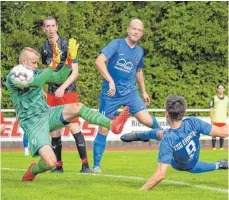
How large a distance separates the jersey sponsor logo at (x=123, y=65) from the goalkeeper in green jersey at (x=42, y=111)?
246cm

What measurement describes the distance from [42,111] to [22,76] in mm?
816

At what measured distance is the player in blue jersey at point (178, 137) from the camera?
10.4 meters

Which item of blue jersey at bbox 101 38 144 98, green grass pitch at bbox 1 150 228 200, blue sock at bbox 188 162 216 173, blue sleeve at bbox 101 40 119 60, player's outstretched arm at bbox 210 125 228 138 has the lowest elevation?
green grass pitch at bbox 1 150 228 200

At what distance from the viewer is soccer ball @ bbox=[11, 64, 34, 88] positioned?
425 inches

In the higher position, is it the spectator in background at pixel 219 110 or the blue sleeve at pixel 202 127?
the blue sleeve at pixel 202 127

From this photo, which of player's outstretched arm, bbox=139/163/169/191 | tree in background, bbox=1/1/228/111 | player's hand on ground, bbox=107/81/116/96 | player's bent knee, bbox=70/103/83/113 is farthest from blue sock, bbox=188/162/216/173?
tree in background, bbox=1/1/228/111

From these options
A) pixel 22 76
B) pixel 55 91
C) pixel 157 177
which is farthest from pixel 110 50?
pixel 157 177

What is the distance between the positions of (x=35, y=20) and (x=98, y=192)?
2417 cm

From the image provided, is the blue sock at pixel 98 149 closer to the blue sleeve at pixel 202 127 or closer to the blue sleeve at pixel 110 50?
the blue sleeve at pixel 110 50

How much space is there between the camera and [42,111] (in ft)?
37.5

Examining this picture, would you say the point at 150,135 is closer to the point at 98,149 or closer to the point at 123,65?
the point at 98,149

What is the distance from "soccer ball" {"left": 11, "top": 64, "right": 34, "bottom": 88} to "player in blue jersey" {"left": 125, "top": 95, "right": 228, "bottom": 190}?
1859 millimetres

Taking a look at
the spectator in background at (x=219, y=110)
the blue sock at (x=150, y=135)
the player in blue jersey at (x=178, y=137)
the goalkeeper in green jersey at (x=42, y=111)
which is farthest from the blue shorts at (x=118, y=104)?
Result: the spectator in background at (x=219, y=110)

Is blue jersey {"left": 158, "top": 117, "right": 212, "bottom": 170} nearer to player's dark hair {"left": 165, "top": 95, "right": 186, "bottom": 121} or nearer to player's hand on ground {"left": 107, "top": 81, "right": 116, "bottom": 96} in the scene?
player's dark hair {"left": 165, "top": 95, "right": 186, "bottom": 121}
